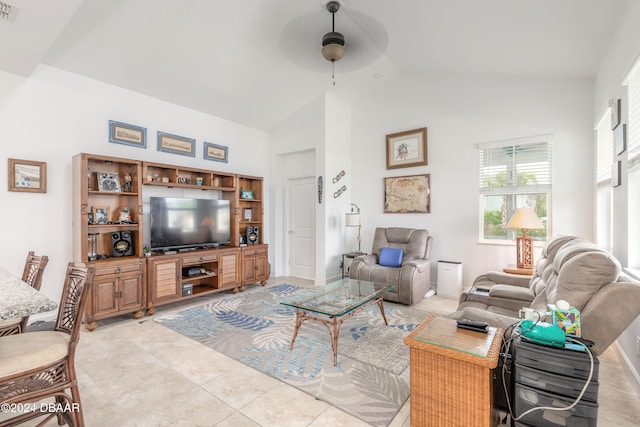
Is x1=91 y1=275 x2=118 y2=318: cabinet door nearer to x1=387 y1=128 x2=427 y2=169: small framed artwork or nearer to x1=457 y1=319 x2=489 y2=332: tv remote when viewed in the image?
x1=457 y1=319 x2=489 y2=332: tv remote

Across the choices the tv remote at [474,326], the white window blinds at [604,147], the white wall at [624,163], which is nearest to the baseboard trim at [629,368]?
the white wall at [624,163]

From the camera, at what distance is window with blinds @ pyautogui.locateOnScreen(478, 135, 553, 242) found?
404 centimetres

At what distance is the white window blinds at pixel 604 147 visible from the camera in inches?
121

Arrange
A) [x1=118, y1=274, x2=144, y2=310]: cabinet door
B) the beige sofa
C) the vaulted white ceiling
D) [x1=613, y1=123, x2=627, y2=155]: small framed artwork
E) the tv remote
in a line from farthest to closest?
1. [x1=118, y1=274, x2=144, y2=310]: cabinet door
2. the vaulted white ceiling
3. [x1=613, y1=123, x2=627, y2=155]: small framed artwork
4. the tv remote
5. the beige sofa

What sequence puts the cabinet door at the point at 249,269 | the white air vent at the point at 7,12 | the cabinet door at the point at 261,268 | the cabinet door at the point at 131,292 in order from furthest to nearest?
the cabinet door at the point at 261,268
the cabinet door at the point at 249,269
the cabinet door at the point at 131,292
the white air vent at the point at 7,12

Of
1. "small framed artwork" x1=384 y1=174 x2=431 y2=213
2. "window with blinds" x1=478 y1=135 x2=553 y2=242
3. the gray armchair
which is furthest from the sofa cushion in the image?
"window with blinds" x1=478 y1=135 x2=553 y2=242

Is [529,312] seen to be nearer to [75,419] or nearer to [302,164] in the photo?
[75,419]

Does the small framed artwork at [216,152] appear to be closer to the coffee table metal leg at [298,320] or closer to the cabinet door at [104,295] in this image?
the cabinet door at [104,295]

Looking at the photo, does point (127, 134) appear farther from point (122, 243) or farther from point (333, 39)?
point (333, 39)

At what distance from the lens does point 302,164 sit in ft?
19.0

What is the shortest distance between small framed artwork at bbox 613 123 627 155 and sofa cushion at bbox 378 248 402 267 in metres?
2.63

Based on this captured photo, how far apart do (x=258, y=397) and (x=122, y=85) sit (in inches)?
162

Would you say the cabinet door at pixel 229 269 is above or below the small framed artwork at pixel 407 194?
below

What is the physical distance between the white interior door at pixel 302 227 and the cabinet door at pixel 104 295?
3.16m
